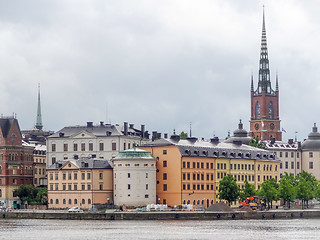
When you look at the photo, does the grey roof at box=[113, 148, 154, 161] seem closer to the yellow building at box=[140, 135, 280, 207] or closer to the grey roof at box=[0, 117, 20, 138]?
the yellow building at box=[140, 135, 280, 207]

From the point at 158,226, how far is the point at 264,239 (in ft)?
71.8

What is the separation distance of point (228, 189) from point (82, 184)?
24216 mm

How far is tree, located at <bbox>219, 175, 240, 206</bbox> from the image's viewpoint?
174 meters

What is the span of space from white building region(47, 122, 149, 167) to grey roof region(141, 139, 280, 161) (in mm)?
15511

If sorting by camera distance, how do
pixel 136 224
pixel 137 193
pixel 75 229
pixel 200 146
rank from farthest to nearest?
pixel 200 146 < pixel 137 193 < pixel 136 224 < pixel 75 229

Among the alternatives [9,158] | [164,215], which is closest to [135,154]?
[164,215]

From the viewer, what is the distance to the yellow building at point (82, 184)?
580 ft

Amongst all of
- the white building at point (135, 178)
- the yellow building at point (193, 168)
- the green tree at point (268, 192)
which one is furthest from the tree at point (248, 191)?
the white building at point (135, 178)

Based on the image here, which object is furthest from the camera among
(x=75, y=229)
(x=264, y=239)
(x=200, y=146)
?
(x=200, y=146)

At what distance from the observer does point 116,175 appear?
174875mm

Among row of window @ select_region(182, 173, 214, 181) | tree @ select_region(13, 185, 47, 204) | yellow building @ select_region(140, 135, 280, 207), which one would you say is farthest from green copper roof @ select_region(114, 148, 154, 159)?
tree @ select_region(13, 185, 47, 204)

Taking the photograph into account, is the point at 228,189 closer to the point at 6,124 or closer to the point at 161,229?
the point at 161,229

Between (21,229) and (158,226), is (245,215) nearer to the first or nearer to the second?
(158,226)

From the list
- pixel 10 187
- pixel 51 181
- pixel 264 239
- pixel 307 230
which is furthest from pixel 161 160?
pixel 264 239
